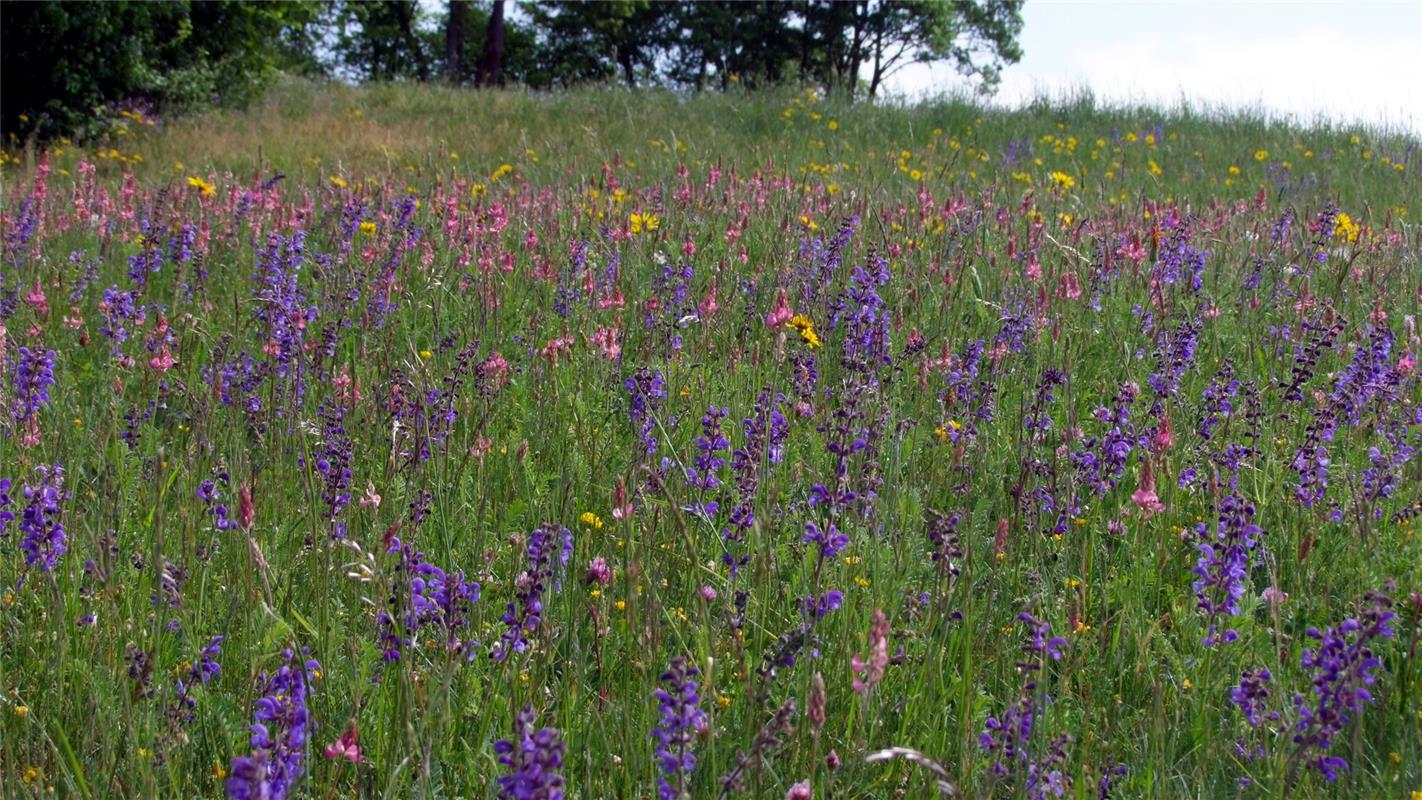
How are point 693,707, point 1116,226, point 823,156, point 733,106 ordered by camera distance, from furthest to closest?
point 733,106, point 823,156, point 1116,226, point 693,707

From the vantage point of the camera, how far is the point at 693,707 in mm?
1416

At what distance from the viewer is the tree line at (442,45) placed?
479 inches

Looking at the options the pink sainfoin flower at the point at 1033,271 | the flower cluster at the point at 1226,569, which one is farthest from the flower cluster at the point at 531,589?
the pink sainfoin flower at the point at 1033,271

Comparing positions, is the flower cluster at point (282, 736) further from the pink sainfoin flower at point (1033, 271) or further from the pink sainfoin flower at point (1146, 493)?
the pink sainfoin flower at point (1033, 271)

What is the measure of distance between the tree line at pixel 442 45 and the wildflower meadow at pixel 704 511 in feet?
24.7

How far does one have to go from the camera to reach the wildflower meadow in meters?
1.77

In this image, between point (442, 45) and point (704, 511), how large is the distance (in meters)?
42.1

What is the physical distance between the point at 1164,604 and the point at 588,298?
243 cm

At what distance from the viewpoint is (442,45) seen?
4131 centimetres

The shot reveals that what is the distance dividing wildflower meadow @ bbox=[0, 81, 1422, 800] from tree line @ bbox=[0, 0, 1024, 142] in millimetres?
7525


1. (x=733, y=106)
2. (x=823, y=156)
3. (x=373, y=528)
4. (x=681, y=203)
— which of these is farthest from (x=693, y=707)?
(x=733, y=106)

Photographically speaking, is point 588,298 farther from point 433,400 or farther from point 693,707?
point 693,707

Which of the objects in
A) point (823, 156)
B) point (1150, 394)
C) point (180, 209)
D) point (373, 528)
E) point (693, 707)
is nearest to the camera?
point (693, 707)

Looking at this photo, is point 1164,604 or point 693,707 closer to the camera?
point 693,707
